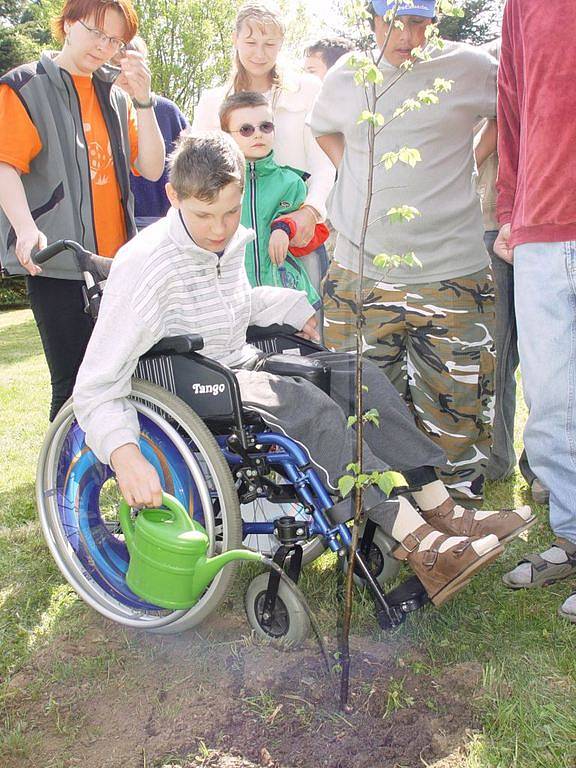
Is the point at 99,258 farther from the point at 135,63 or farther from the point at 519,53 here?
the point at 519,53

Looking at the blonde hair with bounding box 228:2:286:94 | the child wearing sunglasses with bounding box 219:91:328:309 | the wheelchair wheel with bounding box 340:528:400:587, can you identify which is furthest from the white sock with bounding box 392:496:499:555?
the blonde hair with bounding box 228:2:286:94

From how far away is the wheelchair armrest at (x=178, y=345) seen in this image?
207 centimetres

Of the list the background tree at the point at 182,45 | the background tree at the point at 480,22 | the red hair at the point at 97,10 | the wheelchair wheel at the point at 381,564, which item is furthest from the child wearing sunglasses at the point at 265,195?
the background tree at the point at 480,22

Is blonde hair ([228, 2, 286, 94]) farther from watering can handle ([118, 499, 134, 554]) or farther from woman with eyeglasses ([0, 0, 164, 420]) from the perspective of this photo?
watering can handle ([118, 499, 134, 554])

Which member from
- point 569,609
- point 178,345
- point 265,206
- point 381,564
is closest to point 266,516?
point 381,564

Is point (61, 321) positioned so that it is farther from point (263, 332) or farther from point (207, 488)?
point (207, 488)

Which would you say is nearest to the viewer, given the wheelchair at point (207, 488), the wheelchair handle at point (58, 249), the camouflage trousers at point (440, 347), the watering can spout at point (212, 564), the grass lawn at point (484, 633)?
the grass lawn at point (484, 633)

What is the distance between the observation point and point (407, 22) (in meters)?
2.50

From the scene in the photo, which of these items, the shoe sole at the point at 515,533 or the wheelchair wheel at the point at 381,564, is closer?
the shoe sole at the point at 515,533

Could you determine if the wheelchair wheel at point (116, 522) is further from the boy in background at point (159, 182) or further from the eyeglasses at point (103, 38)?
the boy in background at point (159, 182)

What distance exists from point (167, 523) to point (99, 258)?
840mm

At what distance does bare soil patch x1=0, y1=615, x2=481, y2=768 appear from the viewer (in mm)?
1728

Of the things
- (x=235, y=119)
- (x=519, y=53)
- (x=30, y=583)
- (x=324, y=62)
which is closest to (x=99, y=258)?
(x=235, y=119)

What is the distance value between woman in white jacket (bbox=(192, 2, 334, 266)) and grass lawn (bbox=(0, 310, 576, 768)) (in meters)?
1.43
